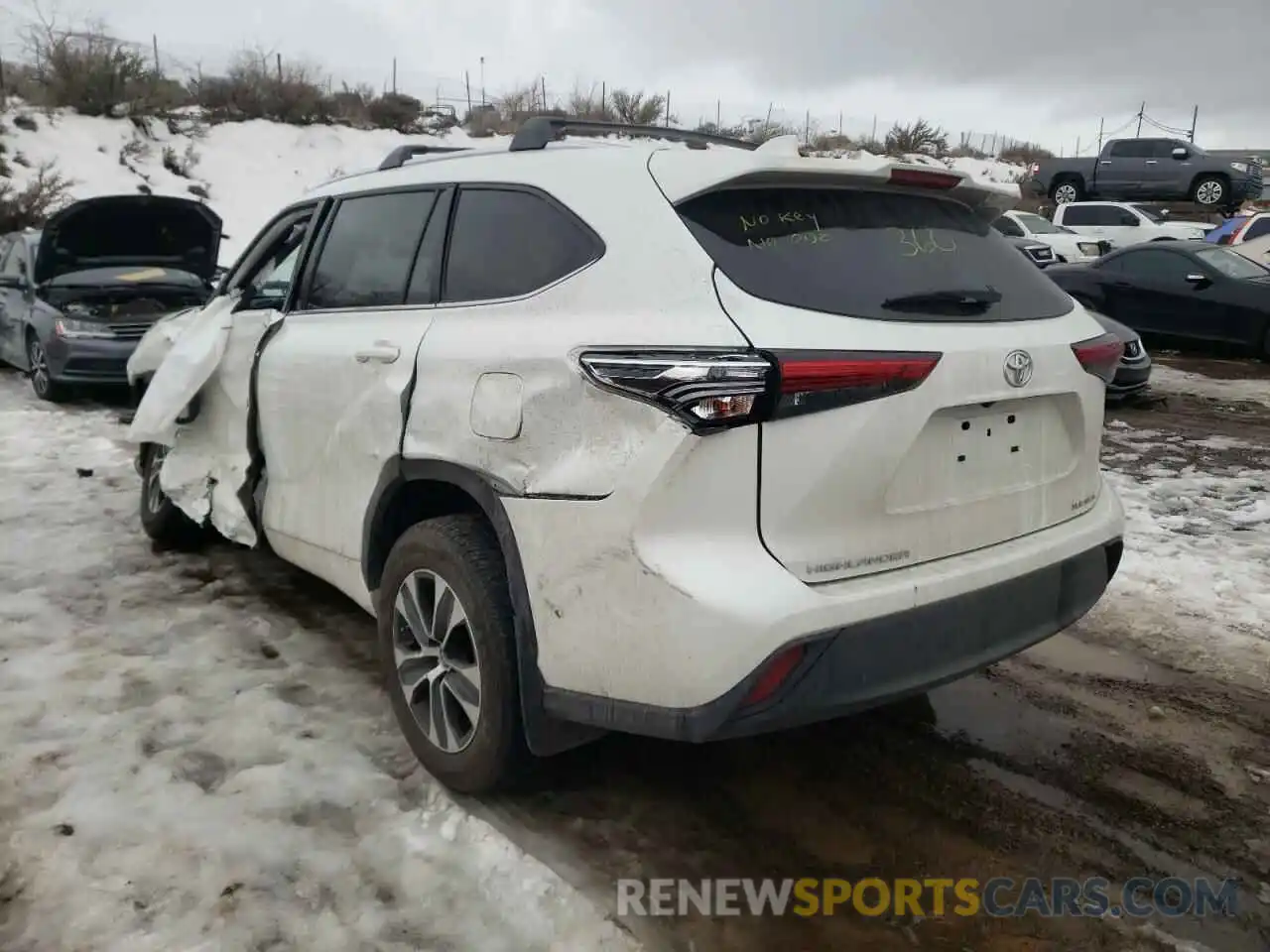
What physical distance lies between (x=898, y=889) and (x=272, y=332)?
3045mm

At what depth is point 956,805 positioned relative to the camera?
116 inches

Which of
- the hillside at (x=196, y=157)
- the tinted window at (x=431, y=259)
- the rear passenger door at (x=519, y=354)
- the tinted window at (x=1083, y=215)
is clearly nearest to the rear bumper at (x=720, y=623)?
the rear passenger door at (x=519, y=354)

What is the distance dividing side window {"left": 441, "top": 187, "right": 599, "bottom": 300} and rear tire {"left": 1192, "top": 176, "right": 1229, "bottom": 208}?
88.7ft

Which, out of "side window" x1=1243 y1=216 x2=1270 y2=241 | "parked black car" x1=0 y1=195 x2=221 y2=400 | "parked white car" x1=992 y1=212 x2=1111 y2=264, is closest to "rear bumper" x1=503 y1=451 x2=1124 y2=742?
"parked black car" x1=0 y1=195 x2=221 y2=400

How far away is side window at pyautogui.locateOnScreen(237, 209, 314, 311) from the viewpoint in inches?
161

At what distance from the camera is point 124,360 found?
29.8 feet

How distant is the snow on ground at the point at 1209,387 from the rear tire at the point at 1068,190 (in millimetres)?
17057

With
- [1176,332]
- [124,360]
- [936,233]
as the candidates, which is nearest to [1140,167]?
[1176,332]

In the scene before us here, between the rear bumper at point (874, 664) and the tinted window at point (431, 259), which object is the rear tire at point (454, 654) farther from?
the tinted window at point (431, 259)

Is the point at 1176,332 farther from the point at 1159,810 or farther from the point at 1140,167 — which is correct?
the point at 1140,167

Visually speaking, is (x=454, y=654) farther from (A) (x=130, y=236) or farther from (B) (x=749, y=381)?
(A) (x=130, y=236)

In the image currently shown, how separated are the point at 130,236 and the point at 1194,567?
30.6 ft

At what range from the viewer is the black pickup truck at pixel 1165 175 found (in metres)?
24.4

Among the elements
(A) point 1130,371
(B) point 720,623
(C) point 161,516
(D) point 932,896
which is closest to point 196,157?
(C) point 161,516
